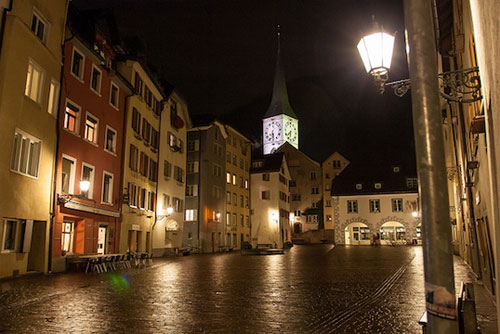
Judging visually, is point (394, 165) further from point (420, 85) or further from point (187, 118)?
point (420, 85)

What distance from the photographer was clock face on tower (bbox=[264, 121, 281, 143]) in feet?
398

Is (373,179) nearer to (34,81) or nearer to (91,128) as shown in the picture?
(91,128)

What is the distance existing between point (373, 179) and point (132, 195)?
1650 inches

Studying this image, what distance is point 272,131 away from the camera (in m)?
123

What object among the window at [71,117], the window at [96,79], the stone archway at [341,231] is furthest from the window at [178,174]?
the stone archway at [341,231]

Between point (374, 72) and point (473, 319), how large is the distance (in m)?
3.45

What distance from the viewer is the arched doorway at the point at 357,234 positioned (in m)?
60.1

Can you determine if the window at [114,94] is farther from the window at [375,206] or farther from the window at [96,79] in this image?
the window at [375,206]

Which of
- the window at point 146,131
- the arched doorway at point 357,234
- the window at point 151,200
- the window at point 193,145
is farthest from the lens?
the arched doorway at point 357,234

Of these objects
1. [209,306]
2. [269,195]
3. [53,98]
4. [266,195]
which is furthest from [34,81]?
[269,195]

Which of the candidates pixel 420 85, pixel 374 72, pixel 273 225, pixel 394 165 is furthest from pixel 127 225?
pixel 394 165

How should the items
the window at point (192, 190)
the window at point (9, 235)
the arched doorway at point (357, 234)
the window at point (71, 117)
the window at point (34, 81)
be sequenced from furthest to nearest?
the arched doorway at point (357, 234), the window at point (192, 190), the window at point (71, 117), the window at point (34, 81), the window at point (9, 235)

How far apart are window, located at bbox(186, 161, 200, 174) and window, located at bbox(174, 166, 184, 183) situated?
5119 millimetres

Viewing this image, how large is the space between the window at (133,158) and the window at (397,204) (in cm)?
4058
